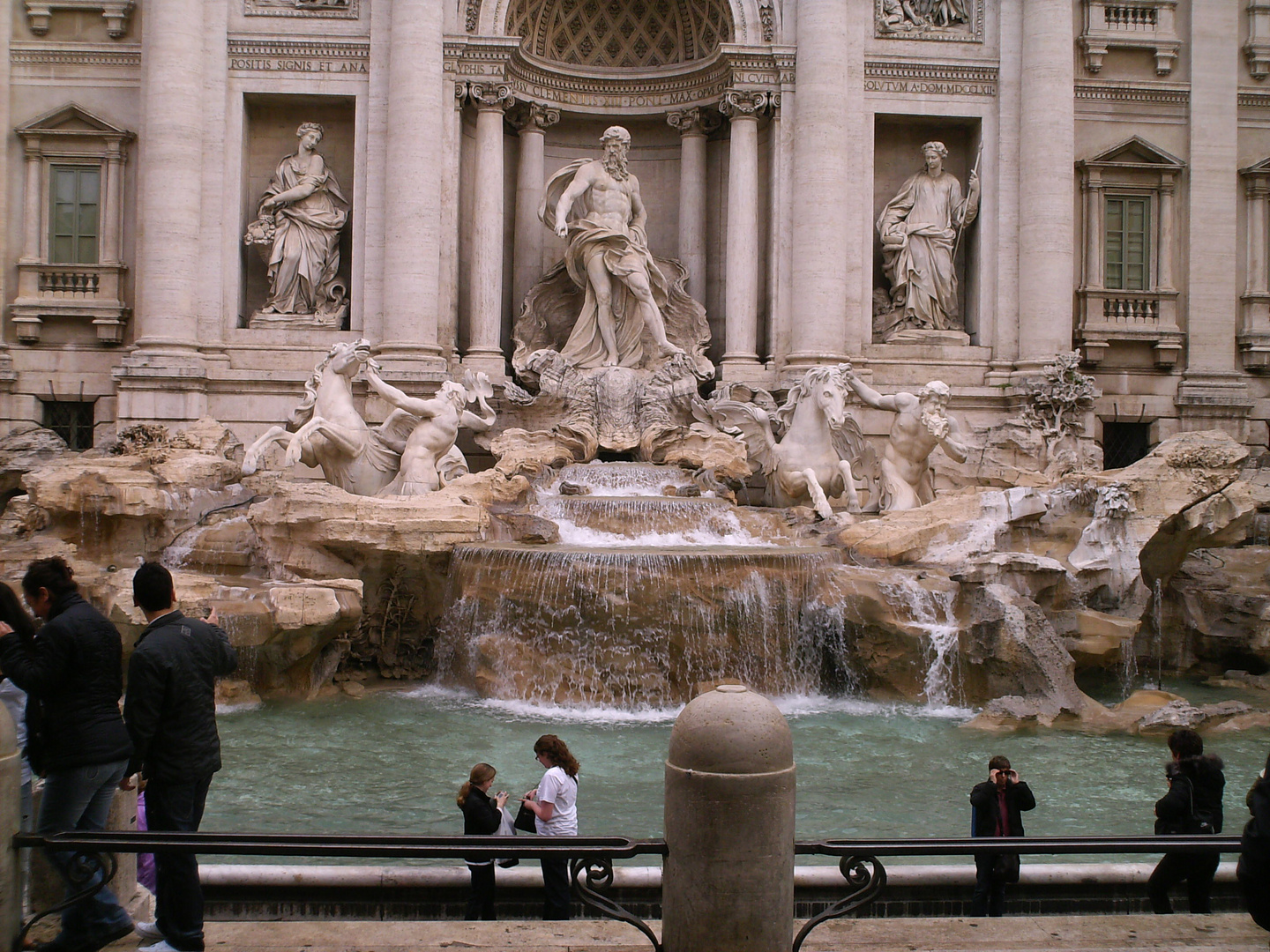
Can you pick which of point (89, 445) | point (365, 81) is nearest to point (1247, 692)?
point (365, 81)

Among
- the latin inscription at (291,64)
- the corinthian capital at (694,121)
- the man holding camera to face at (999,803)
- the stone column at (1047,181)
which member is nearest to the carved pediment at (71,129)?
the latin inscription at (291,64)

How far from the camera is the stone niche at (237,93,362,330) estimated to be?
57.5ft

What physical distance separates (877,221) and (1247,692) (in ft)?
30.3

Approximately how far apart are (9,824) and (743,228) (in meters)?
14.9

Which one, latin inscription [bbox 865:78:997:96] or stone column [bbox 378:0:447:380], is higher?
latin inscription [bbox 865:78:997:96]

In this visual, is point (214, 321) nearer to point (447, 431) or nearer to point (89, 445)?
point (89, 445)

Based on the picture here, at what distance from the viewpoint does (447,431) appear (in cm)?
1374

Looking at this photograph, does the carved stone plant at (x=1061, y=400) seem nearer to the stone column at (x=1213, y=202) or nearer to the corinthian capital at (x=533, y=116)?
the stone column at (x=1213, y=202)

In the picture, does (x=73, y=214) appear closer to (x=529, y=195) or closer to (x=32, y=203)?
(x=32, y=203)

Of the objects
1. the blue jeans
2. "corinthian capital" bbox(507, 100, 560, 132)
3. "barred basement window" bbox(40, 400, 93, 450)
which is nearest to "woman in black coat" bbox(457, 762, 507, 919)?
the blue jeans

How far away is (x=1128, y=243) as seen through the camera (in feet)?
60.9

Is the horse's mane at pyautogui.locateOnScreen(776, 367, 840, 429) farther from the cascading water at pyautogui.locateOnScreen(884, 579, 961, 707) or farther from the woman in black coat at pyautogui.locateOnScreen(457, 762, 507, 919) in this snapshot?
the woman in black coat at pyautogui.locateOnScreen(457, 762, 507, 919)

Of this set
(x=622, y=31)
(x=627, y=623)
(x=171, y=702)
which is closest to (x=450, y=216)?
(x=622, y=31)

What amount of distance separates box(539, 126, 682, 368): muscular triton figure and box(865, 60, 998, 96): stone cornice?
425cm
